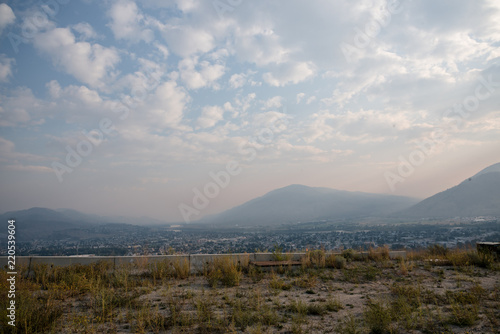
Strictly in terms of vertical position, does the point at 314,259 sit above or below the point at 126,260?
below

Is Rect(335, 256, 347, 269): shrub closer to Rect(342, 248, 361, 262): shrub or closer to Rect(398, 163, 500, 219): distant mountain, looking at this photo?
Rect(342, 248, 361, 262): shrub

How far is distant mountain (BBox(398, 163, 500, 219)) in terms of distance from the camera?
98.6m

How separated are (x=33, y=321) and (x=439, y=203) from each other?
5543 inches

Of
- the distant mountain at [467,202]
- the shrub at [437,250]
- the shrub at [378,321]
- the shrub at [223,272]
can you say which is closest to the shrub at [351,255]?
the shrub at [437,250]

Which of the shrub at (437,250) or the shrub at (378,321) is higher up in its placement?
the shrub at (378,321)

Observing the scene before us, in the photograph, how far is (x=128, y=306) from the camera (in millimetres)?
6719

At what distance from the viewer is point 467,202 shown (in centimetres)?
10581

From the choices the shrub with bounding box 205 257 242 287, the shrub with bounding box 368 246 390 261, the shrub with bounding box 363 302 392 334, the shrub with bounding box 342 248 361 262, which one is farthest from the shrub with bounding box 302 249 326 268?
the shrub with bounding box 363 302 392 334

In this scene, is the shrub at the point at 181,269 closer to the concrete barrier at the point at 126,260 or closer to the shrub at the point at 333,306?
the concrete barrier at the point at 126,260

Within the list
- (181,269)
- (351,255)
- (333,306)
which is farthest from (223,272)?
(351,255)

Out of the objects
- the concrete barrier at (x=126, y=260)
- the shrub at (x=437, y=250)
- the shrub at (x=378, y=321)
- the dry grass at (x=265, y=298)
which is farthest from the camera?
the shrub at (x=437, y=250)

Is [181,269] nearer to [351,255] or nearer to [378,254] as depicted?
[351,255]

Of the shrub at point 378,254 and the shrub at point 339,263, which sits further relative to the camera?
the shrub at point 378,254

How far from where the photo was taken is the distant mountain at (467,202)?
323 feet
